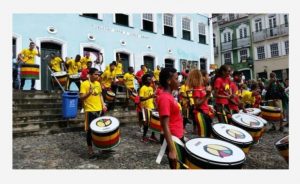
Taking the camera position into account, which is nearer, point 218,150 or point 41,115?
point 218,150

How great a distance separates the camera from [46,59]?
1123 centimetres

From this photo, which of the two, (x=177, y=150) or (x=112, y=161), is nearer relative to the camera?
(x=177, y=150)

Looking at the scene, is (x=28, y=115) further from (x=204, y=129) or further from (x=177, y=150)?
(x=177, y=150)

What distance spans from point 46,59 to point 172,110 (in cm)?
949

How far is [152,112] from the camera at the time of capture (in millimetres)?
6258

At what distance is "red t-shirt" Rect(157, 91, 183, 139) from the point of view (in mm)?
2773

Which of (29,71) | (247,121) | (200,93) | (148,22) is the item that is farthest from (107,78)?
(148,22)

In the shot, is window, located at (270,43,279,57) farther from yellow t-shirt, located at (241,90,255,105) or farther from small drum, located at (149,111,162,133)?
small drum, located at (149,111,162,133)

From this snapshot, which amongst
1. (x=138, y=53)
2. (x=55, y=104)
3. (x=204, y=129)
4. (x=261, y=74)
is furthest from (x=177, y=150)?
(x=261, y=74)

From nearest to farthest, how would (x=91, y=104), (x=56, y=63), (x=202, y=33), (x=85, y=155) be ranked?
(x=91, y=104)
(x=85, y=155)
(x=56, y=63)
(x=202, y=33)

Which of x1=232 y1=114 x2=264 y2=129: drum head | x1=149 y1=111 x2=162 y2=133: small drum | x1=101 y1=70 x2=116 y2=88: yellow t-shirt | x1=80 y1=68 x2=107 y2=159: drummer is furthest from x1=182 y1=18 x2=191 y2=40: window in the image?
x1=80 y1=68 x2=107 y2=159: drummer

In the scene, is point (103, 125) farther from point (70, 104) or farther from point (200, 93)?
A: point (70, 104)

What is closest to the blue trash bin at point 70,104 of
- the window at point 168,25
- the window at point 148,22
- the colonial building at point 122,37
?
the colonial building at point 122,37
